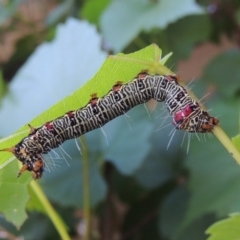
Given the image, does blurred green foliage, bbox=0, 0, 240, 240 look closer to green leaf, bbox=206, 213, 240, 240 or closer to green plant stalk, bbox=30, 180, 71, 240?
green plant stalk, bbox=30, 180, 71, 240

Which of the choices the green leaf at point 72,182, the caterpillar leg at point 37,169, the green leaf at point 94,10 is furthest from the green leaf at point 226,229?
the green leaf at point 94,10

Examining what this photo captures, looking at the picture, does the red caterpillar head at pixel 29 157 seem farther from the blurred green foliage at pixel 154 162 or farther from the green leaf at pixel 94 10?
the green leaf at pixel 94 10

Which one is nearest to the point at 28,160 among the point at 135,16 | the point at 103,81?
the point at 103,81

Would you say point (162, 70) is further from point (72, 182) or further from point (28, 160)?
point (72, 182)

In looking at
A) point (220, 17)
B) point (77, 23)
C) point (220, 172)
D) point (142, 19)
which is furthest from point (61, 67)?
point (220, 17)

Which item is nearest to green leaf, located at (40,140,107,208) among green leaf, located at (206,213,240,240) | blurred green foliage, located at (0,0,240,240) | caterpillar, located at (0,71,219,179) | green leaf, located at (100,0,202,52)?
blurred green foliage, located at (0,0,240,240)

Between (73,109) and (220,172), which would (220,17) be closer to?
(220,172)
